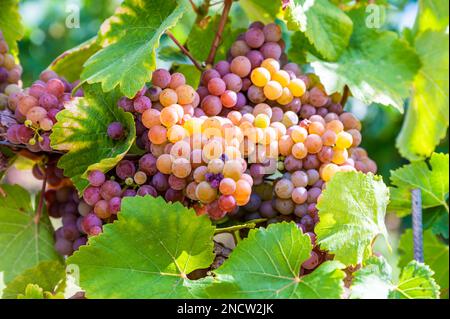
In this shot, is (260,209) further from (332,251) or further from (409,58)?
(409,58)

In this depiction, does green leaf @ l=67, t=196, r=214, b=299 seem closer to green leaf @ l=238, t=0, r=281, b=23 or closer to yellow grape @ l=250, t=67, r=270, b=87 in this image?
yellow grape @ l=250, t=67, r=270, b=87

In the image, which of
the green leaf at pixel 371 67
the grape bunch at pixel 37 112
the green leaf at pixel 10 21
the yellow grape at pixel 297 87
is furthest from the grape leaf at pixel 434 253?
the green leaf at pixel 10 21

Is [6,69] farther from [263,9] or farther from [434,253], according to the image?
[434,253]

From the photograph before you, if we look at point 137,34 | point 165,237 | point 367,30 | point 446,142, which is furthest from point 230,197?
point 446,142

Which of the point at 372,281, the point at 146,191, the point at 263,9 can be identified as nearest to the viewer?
the point at 372,281

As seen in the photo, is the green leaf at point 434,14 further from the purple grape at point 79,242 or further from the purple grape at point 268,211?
the purple grape at point 79,242

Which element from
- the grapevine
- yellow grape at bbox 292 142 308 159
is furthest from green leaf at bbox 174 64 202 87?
yellow grape at bbox 292 142 308 159

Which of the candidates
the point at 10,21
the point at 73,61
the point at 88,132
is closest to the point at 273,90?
the point at 88,132
